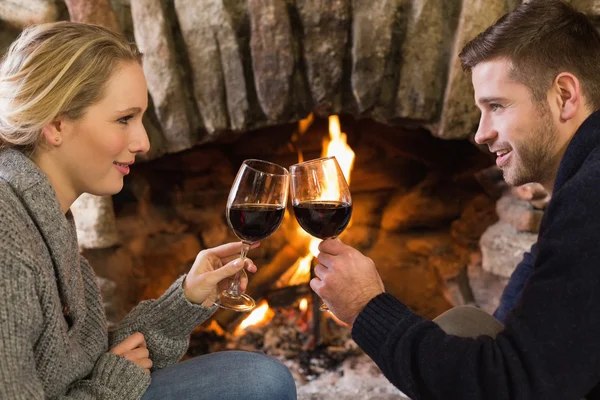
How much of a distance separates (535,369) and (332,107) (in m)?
1.18

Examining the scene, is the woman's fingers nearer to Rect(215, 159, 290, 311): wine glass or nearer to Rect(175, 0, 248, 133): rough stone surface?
Rect(215, 159, 290, 311): wine glass

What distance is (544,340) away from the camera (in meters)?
0.81

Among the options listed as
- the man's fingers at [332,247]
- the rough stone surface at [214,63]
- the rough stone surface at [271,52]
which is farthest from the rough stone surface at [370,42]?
the man's fingers at [332,247]

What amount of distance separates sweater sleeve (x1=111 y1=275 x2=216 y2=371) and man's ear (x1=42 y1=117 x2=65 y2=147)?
408mm

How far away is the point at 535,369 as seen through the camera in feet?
2.65

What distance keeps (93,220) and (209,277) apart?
876mm

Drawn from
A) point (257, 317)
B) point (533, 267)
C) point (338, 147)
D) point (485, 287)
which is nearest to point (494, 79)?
point (533, 267)

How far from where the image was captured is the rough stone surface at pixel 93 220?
73.7 inches

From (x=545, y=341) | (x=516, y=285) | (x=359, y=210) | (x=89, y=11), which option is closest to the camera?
(x=545, y=341)

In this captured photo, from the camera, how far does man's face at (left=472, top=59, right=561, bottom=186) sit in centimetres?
108

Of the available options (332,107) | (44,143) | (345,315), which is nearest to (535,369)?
(345,315)

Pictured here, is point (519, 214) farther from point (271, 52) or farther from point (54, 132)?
point (54, 132)

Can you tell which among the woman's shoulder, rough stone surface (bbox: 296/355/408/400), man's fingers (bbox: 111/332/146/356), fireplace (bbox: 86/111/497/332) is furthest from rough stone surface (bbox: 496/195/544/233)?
the woman's shoulder

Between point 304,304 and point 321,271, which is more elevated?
point 321,271
